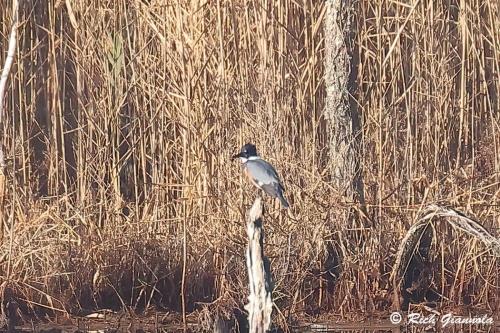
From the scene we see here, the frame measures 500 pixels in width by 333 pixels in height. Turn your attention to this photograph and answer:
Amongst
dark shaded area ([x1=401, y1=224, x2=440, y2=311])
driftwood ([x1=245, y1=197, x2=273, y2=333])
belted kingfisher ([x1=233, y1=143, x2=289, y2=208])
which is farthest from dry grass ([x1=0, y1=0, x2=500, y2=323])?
driftwood ([x1=245, y1=197, x2=273, y2=333])

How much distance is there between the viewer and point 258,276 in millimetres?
3883

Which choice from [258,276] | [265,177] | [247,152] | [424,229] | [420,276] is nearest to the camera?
[258,276]

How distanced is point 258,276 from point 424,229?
4.69 ft

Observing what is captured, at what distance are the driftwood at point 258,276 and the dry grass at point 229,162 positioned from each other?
3.40 feet

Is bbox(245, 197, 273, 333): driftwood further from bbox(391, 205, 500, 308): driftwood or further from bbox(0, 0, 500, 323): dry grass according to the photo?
bbox(391, 205, 500, 308): driftwood

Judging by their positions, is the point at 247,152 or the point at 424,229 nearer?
the point at 247,152

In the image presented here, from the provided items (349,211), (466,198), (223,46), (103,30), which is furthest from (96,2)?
(466,198)

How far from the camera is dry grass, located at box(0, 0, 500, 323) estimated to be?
5117mm

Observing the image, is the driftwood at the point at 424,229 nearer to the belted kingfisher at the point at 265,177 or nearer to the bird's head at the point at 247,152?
the belted kingfisher at the point at 265,177

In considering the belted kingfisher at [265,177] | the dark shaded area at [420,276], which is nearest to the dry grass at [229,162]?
the dark shaded area at [420,276]

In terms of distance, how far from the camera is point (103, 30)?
5.54 m

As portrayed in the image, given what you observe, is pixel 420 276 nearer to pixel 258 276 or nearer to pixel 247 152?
pixel 247 152

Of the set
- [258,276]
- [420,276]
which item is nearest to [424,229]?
[420,276]

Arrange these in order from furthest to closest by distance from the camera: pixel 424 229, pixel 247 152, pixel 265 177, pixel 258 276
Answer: pixel 424 229 → pixel 247 152 → pixel 265 177 → pixel 258 276
